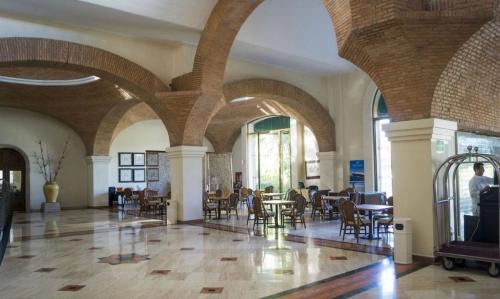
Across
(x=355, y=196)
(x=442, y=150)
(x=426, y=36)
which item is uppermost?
(x=426, y=36)

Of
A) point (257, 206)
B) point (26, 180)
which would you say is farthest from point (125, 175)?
point (257, 206)

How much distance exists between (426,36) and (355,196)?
18.3 ft

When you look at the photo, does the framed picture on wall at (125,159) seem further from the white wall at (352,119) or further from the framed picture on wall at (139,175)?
the white wall at (352,119)

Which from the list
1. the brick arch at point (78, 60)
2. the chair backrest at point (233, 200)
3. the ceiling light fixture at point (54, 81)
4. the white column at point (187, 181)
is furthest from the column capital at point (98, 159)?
the chair backrest at point (233, 200)

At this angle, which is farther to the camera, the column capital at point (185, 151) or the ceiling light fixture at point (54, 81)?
the ceiling light fixture at point (54, 81)

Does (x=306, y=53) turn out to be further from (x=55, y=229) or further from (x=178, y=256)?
(x=55, y=229)

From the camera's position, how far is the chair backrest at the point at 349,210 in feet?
24.9

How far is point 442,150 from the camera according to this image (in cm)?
612

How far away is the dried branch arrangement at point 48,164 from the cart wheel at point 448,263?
48.7 feet

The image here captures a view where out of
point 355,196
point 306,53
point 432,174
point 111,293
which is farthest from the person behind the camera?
point 306,53

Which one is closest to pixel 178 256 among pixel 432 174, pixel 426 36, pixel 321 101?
pixel 432 174

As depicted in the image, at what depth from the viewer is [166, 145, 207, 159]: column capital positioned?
1083 cm

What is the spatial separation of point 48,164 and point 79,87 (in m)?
4.46

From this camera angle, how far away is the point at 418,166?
601 cm
